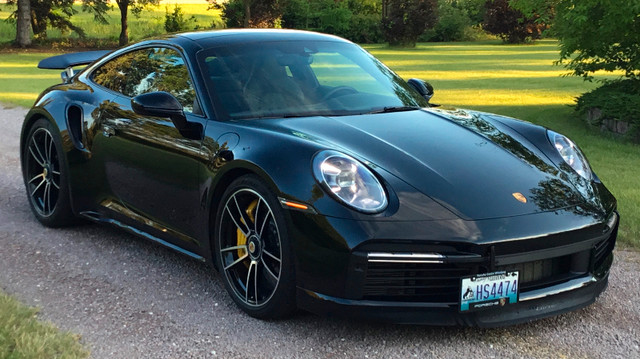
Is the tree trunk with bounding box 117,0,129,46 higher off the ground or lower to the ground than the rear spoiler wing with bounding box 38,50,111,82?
lower

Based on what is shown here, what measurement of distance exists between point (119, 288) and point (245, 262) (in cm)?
85

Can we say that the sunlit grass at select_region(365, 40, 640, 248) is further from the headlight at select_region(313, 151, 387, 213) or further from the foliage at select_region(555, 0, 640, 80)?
the headlight at select_region(313, 151, 387, 213)

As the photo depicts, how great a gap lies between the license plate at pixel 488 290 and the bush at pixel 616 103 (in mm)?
8030

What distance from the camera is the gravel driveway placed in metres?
3.57

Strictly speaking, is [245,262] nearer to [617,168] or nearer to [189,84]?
[189,84]

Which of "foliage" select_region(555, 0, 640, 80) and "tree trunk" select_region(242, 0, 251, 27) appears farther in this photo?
"tree trunk" select_region(242, 0, 251, 27)

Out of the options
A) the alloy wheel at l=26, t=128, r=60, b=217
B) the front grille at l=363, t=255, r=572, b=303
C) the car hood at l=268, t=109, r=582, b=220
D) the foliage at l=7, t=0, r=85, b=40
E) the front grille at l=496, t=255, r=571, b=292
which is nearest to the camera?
the front grille at l=363, t=255, r=572, b=303

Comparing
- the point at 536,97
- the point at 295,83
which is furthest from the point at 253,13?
the point at 295,83

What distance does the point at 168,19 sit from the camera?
153 ft

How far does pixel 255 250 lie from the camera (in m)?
3.94

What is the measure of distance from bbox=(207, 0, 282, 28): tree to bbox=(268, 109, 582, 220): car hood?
137 feet

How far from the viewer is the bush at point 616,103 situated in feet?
35.6

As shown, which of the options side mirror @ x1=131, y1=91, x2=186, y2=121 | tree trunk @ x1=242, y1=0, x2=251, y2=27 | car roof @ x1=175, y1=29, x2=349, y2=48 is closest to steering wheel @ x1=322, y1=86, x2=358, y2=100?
car roof @ x1=175, y1=29, x2=349, y2=48

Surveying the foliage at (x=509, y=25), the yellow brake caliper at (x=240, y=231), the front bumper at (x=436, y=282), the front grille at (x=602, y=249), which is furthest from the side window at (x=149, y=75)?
the foliage at (x=509, y=25)
